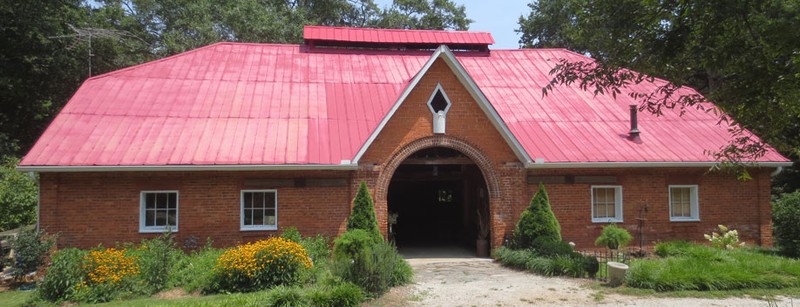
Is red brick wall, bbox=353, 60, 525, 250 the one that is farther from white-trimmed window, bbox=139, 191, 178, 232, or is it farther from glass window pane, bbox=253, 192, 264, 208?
white-trimmed window, bbox=139, 191, 178, 232

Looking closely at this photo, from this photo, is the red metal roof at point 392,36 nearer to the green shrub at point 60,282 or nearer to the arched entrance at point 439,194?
the arched entrance at point 439,194

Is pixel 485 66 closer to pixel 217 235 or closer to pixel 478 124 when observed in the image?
pixel 478 124

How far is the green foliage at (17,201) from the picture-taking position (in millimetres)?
17625

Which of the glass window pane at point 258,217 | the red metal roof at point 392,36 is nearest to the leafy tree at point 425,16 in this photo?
the red metal roof at point 392,36

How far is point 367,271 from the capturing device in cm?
1017

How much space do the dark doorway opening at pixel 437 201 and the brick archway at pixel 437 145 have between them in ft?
1.70

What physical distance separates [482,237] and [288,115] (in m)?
6.76

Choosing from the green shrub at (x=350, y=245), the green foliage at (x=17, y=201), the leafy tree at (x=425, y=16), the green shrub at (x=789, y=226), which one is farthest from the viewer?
the leafy tree at (x=425, y=16)

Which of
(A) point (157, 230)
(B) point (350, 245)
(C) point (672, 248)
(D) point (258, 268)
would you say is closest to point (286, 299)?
(D) point (258, 268)

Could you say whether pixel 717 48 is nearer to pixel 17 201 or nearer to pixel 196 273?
pixel 196 273

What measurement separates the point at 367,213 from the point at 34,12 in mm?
21887

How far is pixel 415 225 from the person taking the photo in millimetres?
22969

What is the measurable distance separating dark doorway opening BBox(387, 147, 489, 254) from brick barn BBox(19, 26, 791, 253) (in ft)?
0.49

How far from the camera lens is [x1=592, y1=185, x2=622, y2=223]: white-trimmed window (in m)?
15.6
